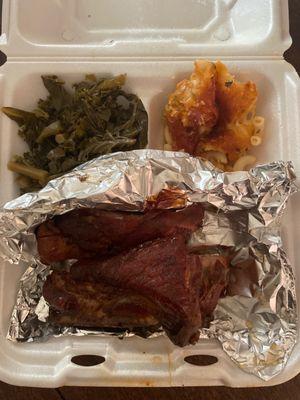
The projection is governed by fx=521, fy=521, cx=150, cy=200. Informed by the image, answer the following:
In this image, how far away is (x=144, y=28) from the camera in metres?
1.72

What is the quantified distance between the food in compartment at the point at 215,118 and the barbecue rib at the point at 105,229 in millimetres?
282

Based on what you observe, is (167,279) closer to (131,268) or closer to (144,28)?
(131,268)

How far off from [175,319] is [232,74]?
752 millimetres

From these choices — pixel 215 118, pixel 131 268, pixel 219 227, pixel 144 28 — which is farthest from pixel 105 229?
pixel 144 28

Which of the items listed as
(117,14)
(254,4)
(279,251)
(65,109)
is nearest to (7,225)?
(65,109)

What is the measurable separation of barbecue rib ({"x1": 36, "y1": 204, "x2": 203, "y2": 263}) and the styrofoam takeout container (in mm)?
205

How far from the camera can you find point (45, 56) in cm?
156

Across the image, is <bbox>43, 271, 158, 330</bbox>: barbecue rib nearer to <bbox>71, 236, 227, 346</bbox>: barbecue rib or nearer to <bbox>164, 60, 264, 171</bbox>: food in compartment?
<bbox>71, 236, 227, 346</bbox>: barbecue rib

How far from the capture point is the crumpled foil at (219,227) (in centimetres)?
131

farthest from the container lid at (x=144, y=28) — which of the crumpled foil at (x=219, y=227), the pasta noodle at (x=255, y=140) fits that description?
the crumpled foil at (x=219, y=227)

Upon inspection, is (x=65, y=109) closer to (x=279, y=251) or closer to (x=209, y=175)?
(x=209, y=175)

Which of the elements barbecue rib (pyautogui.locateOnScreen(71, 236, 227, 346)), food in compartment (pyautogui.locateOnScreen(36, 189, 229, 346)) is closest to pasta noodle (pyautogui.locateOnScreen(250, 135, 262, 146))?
food in compartment (pyautogui.locateOnScreen(36, 189, 229, 346))

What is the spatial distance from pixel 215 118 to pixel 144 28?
1.44ft

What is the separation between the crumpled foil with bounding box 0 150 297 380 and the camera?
1307 mm
